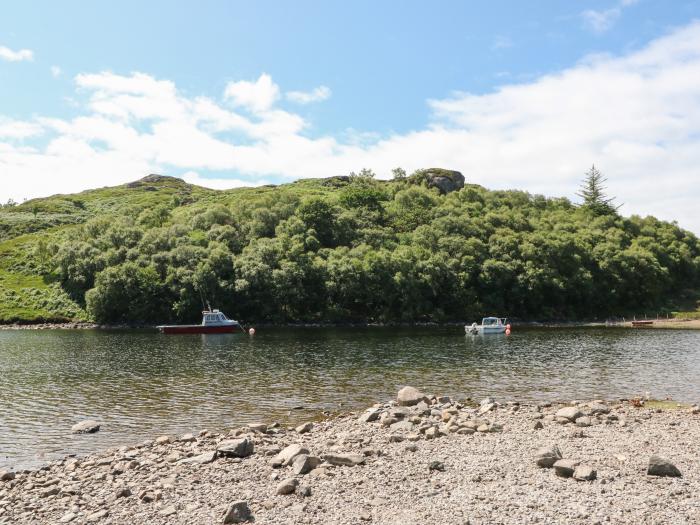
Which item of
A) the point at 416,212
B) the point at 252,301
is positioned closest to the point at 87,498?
the point at 252,301

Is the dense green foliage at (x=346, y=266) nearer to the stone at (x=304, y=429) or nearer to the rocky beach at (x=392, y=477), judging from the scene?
the stone at (x=304, y=429)

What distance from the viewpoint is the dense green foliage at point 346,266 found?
360 feet

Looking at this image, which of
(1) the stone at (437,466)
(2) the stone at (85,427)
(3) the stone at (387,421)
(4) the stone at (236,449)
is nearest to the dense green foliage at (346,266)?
(2) the stone at (85,427)

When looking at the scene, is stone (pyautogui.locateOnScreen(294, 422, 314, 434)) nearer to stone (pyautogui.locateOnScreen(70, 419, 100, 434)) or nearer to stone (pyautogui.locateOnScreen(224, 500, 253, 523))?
stone (pyautogui.locateOnScreen(70, 419, 100, 434))

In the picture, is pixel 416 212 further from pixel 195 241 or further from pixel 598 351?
pixel 598 351

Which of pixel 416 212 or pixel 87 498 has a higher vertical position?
pixel 416 212

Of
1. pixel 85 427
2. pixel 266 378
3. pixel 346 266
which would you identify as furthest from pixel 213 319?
pixel 85 427

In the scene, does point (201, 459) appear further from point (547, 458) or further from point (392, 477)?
point (547, 458)

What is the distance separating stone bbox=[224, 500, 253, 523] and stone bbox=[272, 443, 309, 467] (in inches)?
174

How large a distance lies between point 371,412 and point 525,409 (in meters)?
9.06

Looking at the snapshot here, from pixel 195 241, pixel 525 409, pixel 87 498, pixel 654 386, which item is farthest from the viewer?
pixel 195 241

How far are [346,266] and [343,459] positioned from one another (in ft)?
306

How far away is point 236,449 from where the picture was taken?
67.7ft

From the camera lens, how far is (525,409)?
29766mm
